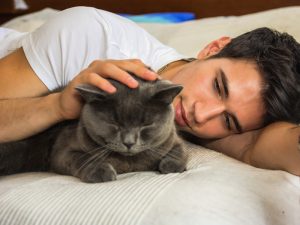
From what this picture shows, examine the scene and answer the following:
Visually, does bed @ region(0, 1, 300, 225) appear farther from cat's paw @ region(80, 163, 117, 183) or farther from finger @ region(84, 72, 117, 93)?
finger @ region(84, 72, 117, 93)

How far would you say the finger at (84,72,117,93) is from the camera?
0.90m

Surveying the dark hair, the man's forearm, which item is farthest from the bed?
the dark hair

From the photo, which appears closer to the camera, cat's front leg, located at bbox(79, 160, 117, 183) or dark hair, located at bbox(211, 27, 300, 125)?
cat's front leg, located at bbox(79, 160, 117, 183)

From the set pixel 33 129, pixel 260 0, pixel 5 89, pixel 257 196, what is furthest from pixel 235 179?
pixel 260 0

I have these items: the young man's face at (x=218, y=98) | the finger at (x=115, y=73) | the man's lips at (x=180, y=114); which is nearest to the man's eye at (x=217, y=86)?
the young man's face at (x=218, y=98)

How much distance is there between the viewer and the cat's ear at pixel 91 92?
0.88 m

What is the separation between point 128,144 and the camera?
0.89m

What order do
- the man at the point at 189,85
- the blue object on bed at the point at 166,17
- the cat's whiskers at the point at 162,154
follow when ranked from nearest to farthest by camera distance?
the cat's whiskers at the point at 162,154 → the man at the point at 189,85 → the blue object on bed at the point at 166,17

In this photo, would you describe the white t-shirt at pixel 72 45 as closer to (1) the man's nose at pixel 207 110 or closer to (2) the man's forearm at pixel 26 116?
(2) the man's forearm at pixel 26 116

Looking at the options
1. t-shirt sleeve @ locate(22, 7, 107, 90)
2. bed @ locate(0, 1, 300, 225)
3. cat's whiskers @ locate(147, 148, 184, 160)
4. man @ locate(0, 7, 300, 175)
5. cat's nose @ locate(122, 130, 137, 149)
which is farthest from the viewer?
t-shirt sleeve @ locate(22, 7, 107, 90)

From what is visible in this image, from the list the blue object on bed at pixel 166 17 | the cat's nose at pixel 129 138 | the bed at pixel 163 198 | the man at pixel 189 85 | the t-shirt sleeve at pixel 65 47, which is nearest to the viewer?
the bed at pixel 163 198

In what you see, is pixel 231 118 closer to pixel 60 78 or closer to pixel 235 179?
pixel 235 179

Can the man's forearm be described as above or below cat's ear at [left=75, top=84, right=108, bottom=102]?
below

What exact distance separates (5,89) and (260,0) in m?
1.64
